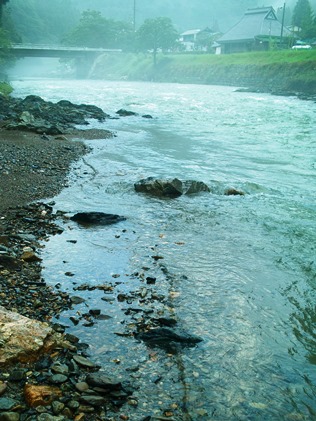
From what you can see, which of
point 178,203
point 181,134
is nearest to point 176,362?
point 178,203

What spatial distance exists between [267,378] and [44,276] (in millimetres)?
2874

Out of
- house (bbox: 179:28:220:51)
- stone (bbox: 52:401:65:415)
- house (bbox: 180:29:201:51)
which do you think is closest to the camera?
stone (bbox: 52:401:65:415)

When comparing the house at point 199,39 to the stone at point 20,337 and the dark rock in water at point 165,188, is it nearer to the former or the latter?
the dark rock in water at point 165,188

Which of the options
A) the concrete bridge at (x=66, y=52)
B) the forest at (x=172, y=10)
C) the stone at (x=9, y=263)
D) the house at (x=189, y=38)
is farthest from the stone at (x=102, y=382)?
the forest at (x=172, y=10)

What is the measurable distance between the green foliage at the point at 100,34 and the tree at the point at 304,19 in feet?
138

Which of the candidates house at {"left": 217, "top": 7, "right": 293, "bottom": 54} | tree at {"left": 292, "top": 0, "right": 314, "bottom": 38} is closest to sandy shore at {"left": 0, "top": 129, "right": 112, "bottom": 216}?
tree at {"left": 292, "top": 0, "right": 314, "bottom": 38}

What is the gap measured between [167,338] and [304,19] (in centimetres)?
6815

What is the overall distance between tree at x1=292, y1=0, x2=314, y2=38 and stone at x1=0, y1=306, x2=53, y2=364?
66.6 meters

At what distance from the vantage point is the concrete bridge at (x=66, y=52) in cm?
6588

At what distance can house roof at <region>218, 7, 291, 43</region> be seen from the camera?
7232 cm

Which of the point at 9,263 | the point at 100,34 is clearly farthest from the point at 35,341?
the point at 100,34

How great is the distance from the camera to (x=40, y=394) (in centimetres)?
300

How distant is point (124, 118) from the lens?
25.1 meters

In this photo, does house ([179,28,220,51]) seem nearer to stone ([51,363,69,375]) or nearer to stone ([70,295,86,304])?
stone ([70,295,86,304])
